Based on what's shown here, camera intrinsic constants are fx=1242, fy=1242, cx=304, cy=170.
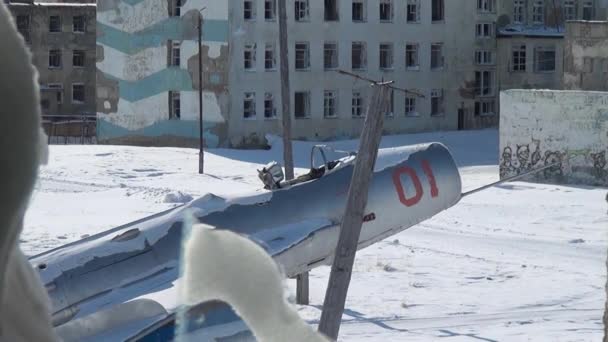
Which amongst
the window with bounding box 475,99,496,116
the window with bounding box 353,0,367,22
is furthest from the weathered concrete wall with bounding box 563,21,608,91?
the window with bounding box 475,99,496,116

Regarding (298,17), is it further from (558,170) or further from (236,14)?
(558,170)

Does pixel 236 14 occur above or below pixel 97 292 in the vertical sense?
above

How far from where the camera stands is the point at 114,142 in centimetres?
5247

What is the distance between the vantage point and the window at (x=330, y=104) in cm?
5288

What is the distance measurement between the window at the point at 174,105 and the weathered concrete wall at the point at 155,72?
16 cm

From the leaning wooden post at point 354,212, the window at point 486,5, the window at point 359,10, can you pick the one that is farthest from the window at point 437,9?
the leaning wooden post at point 354,212

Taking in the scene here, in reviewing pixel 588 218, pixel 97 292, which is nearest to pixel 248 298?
pixel 97 292

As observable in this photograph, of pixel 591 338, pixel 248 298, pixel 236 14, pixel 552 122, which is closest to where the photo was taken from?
pixel 248 298

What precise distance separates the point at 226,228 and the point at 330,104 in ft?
138

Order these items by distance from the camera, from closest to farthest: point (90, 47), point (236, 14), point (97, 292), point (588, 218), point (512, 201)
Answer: point (97, 292) → point (588, 218) → point (512, 201) → point (236, 14) → point (90, 47)

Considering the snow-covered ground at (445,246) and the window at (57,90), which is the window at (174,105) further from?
the window at (57,90)

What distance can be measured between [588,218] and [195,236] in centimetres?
2889

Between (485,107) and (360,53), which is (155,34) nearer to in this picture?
(360,53)

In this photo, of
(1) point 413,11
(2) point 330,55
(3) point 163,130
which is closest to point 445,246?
(3) point 163,130
